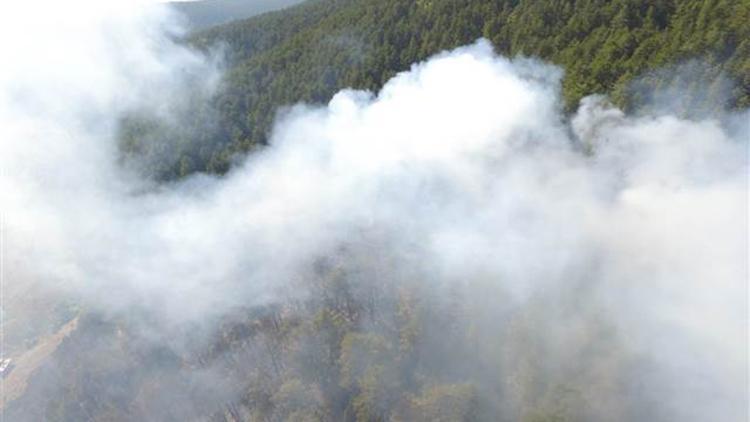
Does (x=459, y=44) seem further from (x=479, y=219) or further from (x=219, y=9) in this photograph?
(x=219, y=9)

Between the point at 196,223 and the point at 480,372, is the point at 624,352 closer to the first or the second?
the point at 480,372

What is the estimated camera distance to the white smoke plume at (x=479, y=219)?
28.2 metres

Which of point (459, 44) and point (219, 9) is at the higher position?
point (219, 9)

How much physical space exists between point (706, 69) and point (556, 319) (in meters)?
20.1

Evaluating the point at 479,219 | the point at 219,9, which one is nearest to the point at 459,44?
the point at 479,219

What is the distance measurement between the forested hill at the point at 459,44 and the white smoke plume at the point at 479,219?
2207 millimetres

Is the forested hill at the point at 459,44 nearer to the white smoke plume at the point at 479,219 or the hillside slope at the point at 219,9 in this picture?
the white smoke plume at the point at 479,219

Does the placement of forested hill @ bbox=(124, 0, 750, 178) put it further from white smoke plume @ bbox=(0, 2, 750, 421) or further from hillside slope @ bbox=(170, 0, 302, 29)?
hillside slope @ bbox=(170, 0, 302, 29)

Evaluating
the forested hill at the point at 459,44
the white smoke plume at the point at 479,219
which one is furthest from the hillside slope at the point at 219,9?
the white smoke plume at the point at 479,219

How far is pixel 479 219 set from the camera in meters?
39.8

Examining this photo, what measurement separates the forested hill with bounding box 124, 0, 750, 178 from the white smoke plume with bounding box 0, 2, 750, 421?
2207 mm

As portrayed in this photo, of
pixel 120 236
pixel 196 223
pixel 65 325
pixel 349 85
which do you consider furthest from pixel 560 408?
pixel 65 325

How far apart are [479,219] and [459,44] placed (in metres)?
26.5

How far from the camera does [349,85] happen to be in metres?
62.7
